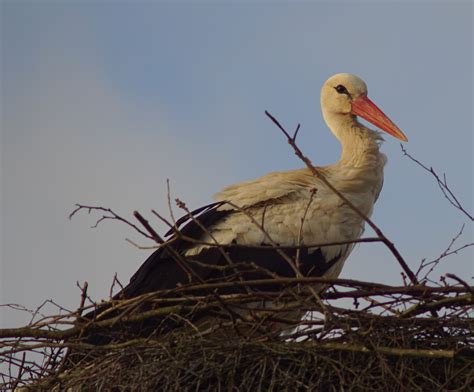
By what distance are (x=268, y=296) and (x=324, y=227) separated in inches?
56.5

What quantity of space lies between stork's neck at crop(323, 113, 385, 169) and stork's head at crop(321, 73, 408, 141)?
4 centimetres

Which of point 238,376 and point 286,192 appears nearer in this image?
point 238,376

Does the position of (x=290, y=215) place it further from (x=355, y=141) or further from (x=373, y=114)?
(x=373, y=114)

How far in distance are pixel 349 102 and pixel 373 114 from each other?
0.69 feet

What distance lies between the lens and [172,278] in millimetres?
6195

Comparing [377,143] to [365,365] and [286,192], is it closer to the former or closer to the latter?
[286,192]

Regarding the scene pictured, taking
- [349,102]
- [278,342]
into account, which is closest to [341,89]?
[349,102]

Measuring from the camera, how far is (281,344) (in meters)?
5.11

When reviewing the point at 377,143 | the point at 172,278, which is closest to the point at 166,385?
the point at 172,278

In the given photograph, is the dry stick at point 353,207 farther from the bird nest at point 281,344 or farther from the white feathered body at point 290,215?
the white feathered body at point 290,215

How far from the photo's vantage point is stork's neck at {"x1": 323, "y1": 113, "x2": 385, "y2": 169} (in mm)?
7141

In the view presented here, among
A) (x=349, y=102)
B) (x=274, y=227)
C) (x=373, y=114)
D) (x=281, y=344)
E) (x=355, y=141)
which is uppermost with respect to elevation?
(x=349, y=102)

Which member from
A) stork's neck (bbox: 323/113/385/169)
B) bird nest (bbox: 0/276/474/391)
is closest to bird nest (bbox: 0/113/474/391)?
bird nest (bbox: 0/276/474/391)

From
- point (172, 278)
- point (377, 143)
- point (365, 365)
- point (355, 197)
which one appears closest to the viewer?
point (365, 365)
